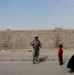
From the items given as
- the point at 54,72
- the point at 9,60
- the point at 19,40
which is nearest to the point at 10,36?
the point at 19,40

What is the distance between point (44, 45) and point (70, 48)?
2576mm

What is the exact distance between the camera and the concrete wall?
99.2ft

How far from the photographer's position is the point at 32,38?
3095 cm

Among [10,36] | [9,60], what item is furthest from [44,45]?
[9,60]

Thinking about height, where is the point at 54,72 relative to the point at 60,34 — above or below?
below

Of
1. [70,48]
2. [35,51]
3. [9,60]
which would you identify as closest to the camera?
[35,51]

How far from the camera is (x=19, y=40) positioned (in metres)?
31.1

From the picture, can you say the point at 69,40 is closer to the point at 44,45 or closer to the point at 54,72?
the point at 44,45

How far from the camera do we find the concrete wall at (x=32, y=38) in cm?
3025

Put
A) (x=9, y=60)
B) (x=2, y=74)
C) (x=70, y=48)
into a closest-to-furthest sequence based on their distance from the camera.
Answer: (x=2, y=74) → (x=9, y=60) → (x=70, y=48)

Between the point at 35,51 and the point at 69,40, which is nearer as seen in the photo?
the point at 35,51

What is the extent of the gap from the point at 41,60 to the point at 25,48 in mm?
12256

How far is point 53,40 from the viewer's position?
3041cm

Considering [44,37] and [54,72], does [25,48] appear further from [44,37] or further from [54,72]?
[54,72]
